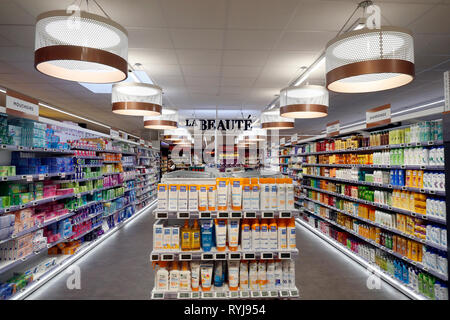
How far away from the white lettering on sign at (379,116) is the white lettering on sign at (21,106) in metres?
5.46

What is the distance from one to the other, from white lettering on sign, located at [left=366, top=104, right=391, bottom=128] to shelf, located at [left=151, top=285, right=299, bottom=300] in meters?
3.24

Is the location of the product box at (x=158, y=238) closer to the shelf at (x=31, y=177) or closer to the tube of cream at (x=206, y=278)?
the tube of cream at (x=206, y=278)

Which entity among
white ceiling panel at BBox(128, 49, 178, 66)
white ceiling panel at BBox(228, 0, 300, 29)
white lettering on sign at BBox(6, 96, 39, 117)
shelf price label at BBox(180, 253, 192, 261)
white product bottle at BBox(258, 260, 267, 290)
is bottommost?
white product bottle at BBox(258, 260, 267, 290)

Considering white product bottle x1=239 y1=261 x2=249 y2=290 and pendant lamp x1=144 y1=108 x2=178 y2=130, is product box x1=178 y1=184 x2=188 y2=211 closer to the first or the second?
white product bottle x1=239 y1=261 x2=249 y2=290

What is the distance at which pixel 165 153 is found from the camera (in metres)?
21.7

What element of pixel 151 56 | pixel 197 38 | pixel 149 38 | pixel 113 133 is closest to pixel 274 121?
pixel 197 38

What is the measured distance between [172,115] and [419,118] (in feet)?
17.9

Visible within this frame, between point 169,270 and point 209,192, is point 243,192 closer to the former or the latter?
point 209,192

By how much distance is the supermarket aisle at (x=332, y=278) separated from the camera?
158 inches

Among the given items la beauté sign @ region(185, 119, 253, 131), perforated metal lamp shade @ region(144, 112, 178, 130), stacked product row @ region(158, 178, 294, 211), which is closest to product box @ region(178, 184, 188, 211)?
stacked product row @ region(158, 178, 294, 211)

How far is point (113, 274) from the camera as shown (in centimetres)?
478

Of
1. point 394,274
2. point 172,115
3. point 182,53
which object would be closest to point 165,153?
point 172,115

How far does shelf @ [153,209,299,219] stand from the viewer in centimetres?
295

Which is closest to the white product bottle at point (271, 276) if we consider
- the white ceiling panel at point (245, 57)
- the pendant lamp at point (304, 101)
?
the pendant lamp at point (304, 101)
